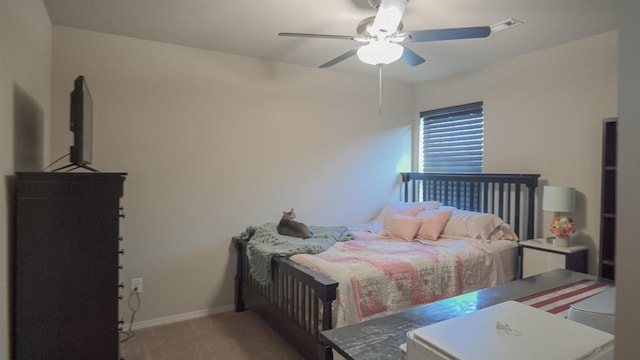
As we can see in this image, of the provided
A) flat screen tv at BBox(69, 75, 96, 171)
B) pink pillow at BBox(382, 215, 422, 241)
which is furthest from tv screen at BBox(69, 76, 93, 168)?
pink pillow at BBox(382, 215, 422, 241)

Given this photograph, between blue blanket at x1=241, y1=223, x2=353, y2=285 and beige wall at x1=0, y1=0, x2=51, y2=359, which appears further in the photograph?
blue blanket at x1=241, y1=223, x2=353, y2=285

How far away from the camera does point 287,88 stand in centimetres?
359

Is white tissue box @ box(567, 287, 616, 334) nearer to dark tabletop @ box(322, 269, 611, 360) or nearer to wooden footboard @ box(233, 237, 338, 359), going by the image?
dark tabletop @ box(322, 269, 611, 360)

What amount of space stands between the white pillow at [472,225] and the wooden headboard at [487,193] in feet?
0.82

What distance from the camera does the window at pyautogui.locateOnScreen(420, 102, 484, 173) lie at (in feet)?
12.5

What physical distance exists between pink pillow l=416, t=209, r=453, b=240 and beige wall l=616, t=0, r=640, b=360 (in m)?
2.86

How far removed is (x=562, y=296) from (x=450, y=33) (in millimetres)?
1538

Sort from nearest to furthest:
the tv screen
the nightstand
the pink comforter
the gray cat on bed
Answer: the tv screen < the pink comforter < the nightstand < the gray cat on bed

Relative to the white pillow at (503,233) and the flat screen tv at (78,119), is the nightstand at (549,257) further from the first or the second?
the flat screen tv at (78,119)

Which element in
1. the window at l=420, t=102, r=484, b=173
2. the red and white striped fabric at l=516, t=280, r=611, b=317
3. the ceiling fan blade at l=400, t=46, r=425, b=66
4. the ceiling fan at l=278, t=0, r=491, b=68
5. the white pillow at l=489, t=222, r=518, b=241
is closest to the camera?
the red and white striped fabric at l=516, t=280, r=611, b=317

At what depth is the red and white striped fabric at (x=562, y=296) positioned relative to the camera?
1437mm

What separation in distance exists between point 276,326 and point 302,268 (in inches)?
28.6

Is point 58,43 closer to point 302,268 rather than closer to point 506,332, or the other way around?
point 302,268

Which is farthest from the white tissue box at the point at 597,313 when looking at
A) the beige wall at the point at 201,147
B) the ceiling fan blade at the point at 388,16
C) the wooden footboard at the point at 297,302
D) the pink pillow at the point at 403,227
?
the beige wall at the point at 201,147
